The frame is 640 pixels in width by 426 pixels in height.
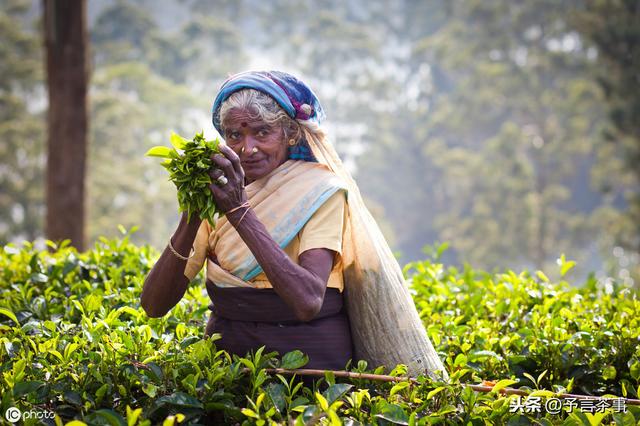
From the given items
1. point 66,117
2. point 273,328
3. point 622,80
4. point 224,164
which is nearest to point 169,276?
point 273,328

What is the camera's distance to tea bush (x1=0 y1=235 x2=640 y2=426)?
1797mm

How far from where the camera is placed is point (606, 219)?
2308cm

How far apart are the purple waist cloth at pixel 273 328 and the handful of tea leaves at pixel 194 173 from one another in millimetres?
324

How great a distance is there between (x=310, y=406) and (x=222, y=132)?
932 mm

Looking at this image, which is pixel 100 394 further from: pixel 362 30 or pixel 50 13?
pixel 362 30

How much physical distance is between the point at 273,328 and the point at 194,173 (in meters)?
0.51

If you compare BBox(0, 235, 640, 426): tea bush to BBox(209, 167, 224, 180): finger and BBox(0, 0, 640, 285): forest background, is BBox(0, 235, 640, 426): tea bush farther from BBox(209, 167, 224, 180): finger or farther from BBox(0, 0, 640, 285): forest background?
BBox(0, 0, 640, 285): forest background

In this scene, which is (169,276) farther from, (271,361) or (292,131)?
(292,131)

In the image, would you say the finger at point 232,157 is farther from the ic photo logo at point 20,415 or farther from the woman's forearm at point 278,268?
the ic photo logo at point 20,415

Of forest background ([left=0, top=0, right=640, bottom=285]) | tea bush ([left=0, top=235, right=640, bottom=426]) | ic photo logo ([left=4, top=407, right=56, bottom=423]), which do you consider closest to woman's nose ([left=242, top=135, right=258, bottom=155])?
tea bush ([left=0, top=235, right=640, bottom=426])

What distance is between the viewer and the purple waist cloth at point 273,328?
210 centimetres

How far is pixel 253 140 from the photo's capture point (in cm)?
217

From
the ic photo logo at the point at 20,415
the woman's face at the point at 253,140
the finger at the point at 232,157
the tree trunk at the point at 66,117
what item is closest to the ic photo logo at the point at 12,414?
the ic photo logo at the point at 20,415

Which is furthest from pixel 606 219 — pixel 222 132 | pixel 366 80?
pixel 222 132
